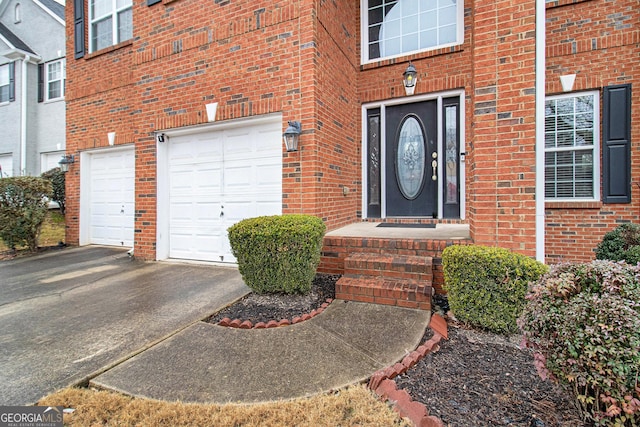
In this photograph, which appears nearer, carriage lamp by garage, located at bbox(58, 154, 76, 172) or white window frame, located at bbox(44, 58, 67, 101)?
carriage lamp by garage, located at bbox(58, 154, 76, 172)

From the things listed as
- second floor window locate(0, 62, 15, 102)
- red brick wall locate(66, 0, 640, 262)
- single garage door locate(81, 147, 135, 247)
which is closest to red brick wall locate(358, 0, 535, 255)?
red brick wall locate(66, 0, 640, 262)

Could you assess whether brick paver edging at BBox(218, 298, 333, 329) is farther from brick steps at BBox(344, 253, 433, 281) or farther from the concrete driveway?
brick steps at BBox(344, 253, 433, 281)

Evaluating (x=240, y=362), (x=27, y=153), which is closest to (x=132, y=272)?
(x=240, y=362)

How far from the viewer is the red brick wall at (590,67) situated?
4719mm

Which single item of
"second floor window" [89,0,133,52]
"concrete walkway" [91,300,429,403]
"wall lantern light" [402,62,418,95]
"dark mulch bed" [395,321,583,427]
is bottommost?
"dark mulch bed" [395,321,583,427]

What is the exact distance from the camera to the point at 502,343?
8.77ft

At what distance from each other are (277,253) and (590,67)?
560cm

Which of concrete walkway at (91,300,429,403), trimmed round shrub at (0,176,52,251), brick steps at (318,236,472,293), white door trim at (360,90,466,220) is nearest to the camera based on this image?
concrete walkway at (91,300,429,403)

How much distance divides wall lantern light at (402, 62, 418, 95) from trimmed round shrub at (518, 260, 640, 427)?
15.3 ft

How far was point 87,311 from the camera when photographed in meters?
3.39

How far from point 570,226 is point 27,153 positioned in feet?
56.2

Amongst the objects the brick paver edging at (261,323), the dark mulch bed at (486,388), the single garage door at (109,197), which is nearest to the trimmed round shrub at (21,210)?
the single garage door at (109,197)

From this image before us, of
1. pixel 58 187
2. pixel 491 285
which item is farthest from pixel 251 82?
pixel 58 187

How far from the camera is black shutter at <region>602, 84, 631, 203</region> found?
4.74 m
